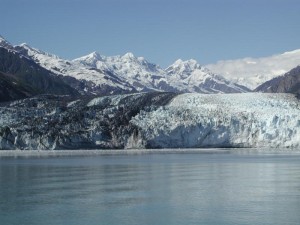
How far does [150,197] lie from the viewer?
27625 mm

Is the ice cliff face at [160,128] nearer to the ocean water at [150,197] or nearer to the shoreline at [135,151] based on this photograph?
the shoreline at [135,151]

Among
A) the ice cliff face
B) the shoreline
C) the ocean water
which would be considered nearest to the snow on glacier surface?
the ice cliff face

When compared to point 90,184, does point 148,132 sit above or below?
above

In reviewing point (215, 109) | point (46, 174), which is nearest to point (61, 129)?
point (215, 109)

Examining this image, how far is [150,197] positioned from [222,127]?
45.8 metres

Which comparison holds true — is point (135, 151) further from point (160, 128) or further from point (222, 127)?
point (222, 127)

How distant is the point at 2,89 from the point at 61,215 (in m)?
150

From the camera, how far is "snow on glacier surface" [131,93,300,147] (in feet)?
232

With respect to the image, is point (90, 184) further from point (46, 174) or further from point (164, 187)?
point (46, 174)

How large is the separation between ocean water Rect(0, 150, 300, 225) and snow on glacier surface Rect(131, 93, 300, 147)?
28.5 meters

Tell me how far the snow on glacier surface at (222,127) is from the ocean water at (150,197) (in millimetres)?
28500

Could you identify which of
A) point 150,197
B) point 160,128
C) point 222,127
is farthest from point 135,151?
point 150,197

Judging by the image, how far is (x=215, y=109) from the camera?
79.2 m

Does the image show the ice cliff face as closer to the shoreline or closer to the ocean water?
the shoreline
